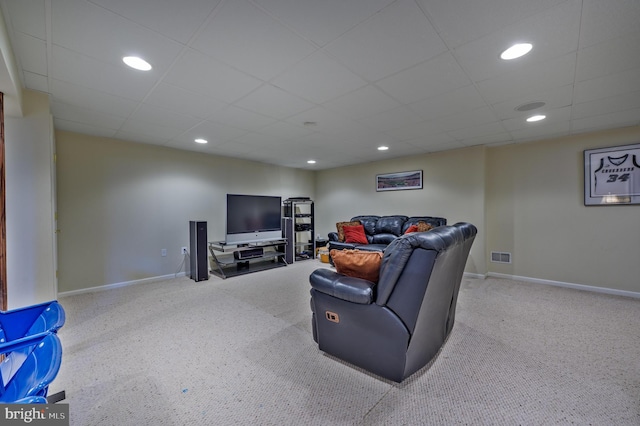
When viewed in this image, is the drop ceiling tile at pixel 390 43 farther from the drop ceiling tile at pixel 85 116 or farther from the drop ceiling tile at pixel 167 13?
the drop ceiling tile at pixel 85 116

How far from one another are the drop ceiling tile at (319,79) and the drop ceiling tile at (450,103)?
861 mm

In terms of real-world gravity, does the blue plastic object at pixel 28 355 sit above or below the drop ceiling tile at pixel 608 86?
below

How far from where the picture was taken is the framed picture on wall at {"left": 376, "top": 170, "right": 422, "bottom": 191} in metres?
5.40

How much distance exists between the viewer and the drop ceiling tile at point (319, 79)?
2.00 metres

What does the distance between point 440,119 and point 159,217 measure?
467cm

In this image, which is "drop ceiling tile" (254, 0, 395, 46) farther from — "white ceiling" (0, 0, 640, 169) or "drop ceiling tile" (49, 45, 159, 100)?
"drop ceiling tile" (49, 45, 159, 100)

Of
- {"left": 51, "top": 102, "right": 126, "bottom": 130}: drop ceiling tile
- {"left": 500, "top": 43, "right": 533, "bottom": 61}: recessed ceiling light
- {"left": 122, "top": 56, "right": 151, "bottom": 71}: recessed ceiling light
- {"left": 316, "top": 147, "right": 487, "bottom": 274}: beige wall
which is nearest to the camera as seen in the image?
{"left": 500, "top": 43, "right": 533, "bottom": 61}: recessed ceiling light

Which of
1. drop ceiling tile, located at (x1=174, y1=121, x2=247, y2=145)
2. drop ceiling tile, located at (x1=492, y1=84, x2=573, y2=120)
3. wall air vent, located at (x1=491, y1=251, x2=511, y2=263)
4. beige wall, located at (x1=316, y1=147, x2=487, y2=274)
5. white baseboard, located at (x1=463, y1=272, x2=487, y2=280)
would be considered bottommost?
white baseboard, located at (x1=463, y1=272, x2=487, y2=280)

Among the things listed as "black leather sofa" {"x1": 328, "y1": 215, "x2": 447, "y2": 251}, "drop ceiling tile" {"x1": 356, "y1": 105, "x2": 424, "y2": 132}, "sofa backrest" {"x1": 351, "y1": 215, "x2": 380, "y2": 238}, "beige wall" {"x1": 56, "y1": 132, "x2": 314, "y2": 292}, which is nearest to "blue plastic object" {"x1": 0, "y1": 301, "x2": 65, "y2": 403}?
"beige wall" {"x1": 56, "y1": 132, "x2": 314, "y2": 292}

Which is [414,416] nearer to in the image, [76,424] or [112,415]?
[112,415]

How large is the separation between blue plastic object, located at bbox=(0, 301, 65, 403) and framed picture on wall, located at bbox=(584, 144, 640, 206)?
5.85 meters

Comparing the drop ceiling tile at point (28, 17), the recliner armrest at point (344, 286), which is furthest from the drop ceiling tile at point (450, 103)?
the drop ceiling tile at point (28, 17)

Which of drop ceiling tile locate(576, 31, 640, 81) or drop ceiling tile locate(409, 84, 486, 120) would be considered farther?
drop ceiling tile locate(409, 84, 486, 120)

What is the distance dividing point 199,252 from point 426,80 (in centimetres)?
420
